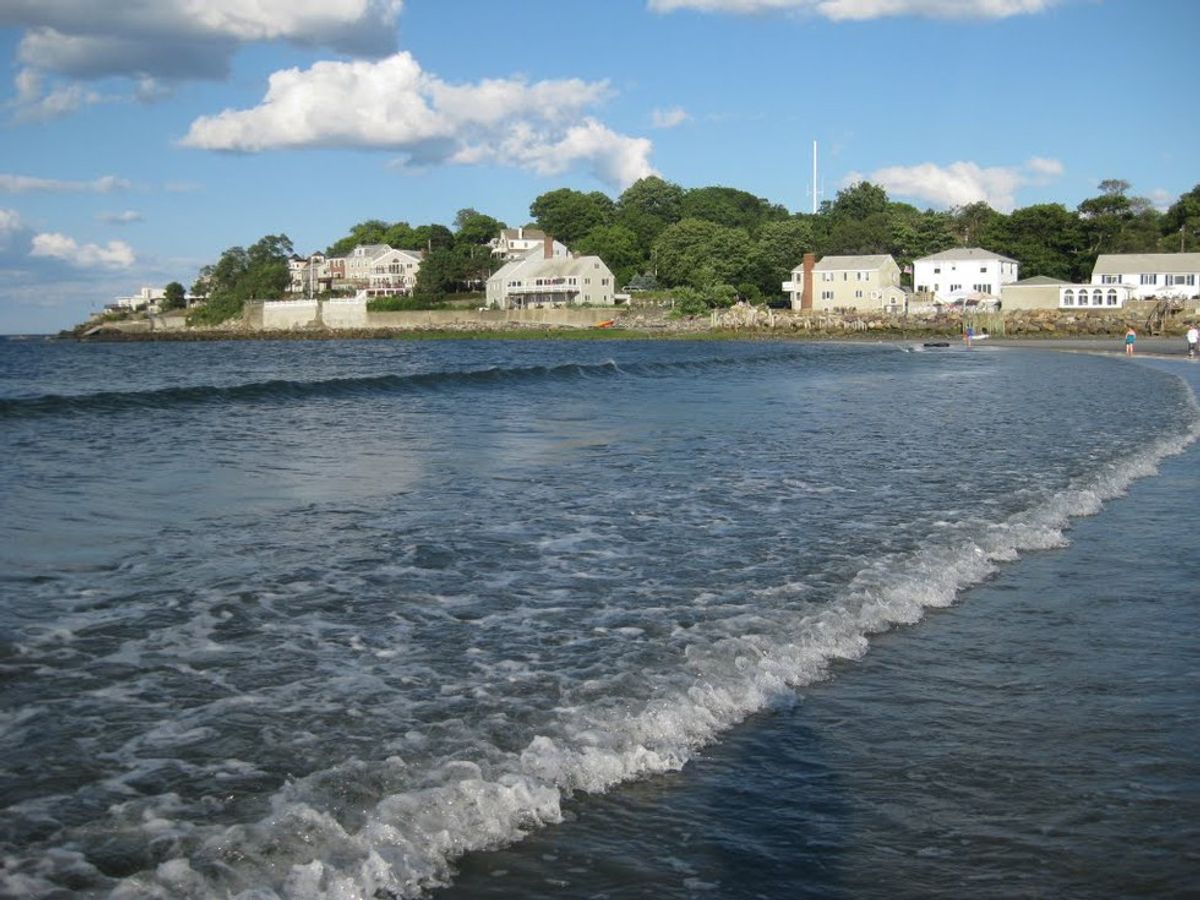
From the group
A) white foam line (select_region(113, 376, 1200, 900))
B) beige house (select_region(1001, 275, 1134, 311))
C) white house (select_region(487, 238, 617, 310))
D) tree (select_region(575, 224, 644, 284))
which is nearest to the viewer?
white foam line (select_region(113, 376, 1200, 900))

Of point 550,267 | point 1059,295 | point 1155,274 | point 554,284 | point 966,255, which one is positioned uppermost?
point 550,267

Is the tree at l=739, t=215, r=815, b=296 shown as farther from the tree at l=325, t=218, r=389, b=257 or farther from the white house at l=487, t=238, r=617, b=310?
the tree at l=325, t=218, r=389, b=257

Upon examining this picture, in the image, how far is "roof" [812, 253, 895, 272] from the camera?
99438mm

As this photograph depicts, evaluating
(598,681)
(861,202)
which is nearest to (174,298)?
(861,202)

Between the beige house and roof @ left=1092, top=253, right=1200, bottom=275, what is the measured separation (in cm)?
219

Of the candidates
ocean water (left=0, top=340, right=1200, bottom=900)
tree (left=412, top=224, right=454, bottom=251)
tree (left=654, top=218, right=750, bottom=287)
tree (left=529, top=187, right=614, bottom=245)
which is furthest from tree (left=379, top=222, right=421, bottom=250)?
ocean water (left=0, top=340, right=1200, bottom=900)

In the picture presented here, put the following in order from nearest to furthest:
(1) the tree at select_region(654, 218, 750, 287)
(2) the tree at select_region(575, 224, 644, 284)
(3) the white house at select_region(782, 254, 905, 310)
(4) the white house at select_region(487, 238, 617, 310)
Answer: (3) the white house at select_region(782, 254, 905, 310)
(1) the tree at select_region(654, 218, 750, 287)
(4) the white house at select_region(487, 238, 617, 310)
(2) the tree at select_region(575, 224, 644, 284)

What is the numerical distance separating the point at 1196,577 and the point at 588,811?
7.01 m

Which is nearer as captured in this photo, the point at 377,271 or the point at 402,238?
the point at 377,271

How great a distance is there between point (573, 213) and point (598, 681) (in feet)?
500

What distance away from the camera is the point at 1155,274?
8744 centimetres

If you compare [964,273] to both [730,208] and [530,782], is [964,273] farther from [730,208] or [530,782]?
[530,782]

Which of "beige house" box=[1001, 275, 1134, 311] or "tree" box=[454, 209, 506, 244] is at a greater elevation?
"tree" box=[454, 209, 506, 244]

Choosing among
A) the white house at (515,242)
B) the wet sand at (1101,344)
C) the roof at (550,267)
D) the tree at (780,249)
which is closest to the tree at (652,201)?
the white house at (515,242)
